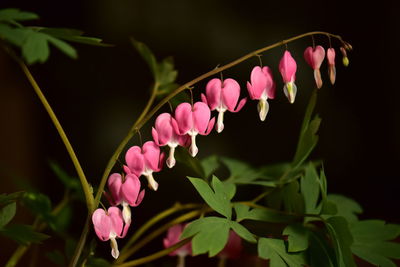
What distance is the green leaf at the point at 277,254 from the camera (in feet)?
2.52

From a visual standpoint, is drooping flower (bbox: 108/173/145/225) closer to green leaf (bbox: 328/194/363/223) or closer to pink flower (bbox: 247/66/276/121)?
pink flower (bbox: 247/66/276/121)

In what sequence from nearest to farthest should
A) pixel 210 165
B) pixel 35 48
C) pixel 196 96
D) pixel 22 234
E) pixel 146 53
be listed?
pixel 35 48 < pixel 22 234 < pixel 146 53 < pixel 210 165 < pixel 196 96

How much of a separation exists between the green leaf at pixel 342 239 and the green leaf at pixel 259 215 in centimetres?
10

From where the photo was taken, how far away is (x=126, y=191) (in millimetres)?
788

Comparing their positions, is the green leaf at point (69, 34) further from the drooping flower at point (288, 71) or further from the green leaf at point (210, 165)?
the green leaf at point (210, 165)

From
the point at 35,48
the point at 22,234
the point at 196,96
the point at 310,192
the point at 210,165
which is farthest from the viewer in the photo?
the point at 196,96

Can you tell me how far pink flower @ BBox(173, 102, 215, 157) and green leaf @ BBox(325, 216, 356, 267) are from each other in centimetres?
27

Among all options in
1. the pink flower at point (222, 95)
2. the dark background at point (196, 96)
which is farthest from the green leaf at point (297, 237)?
the dark background at point (196, 96)

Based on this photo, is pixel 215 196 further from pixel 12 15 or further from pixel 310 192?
pixel 12 15

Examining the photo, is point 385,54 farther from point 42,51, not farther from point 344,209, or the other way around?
point 42,51

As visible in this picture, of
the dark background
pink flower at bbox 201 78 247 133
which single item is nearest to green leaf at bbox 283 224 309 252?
pink flower at bbox 201 78 247 133

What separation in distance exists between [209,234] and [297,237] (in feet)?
0.59

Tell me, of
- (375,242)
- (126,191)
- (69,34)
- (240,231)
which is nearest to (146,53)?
(69,34)

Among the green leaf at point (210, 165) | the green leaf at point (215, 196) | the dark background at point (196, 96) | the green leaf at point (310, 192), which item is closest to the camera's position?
the green leaf at point (215, 196)
